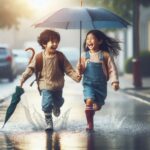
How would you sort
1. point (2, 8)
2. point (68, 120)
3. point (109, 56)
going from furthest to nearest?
point (2, 8), point (68, 120), point (109, 56)

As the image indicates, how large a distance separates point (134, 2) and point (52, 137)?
16.9 metres

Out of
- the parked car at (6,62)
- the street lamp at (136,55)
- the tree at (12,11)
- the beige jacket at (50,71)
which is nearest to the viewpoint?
the beige jacket at (50,71)

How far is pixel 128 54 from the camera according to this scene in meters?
51.4

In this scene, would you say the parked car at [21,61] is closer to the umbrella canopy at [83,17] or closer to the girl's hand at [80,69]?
the umbrella canopy at [83,17]

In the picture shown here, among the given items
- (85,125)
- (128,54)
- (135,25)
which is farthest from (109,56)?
(128,54)

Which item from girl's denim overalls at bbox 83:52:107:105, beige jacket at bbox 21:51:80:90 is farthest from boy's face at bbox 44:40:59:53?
girl's denim overalls at bbox 83:52:107:105

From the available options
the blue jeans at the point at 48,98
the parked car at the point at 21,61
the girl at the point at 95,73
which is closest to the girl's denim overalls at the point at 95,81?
the girl at the point at 95,73

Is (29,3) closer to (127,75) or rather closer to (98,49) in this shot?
(127,75)

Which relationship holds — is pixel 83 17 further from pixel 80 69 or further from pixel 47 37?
pixel 80 69

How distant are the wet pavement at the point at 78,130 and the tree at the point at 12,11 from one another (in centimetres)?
1733

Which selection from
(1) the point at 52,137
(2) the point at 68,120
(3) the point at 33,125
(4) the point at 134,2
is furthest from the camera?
(4) the point at 134,2

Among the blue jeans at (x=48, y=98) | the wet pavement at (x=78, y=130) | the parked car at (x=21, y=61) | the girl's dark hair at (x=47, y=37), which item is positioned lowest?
the wet pavement at (x=78, y=130)

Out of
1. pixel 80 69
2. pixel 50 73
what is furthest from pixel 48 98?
pixel 80 69

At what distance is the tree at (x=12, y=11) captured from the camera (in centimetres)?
3750
